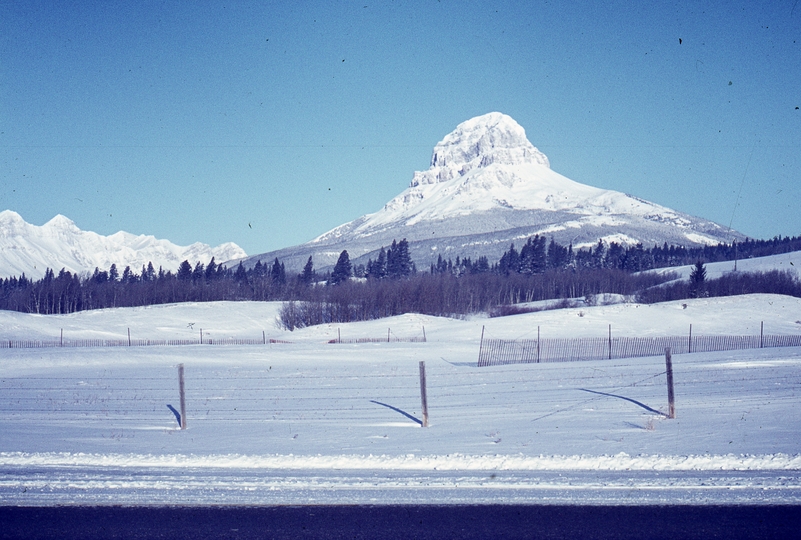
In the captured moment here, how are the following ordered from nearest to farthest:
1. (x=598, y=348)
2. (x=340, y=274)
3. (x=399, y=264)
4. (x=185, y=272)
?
(x=598, y=348), (x=340, y=274), (x=399, y=264), (x=185, y=272)

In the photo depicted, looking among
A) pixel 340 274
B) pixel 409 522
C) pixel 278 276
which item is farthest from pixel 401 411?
pixel 278 276

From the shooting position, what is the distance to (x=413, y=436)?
42.7ft

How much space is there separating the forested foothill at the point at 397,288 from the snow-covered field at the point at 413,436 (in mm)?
62459

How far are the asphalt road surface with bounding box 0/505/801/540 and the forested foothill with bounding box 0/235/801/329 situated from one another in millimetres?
76711

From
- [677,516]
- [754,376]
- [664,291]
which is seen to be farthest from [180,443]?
[664,291]

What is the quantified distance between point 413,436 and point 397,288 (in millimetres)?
92168

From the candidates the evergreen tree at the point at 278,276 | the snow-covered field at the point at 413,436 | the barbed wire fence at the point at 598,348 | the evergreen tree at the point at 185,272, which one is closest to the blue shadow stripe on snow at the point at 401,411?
the snow-covered field at the point at 413,436

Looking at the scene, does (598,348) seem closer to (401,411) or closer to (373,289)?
(401,411)

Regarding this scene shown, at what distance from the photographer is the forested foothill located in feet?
320

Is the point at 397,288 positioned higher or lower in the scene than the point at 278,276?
lower

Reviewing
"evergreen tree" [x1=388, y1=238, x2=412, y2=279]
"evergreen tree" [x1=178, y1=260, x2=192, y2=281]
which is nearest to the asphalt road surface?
"evergreen tree" [x1=388, y1=238, x2=412, y2=279]

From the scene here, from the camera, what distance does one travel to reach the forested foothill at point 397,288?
97.6 meters

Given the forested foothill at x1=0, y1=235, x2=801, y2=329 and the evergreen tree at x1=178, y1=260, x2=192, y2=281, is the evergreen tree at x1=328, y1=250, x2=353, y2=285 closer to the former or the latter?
the forested foothill at x1=0, y1=235, x2=801, y2=329

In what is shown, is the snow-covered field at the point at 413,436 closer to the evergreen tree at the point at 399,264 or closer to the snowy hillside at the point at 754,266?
the evergreen tree at the point at 399,264
